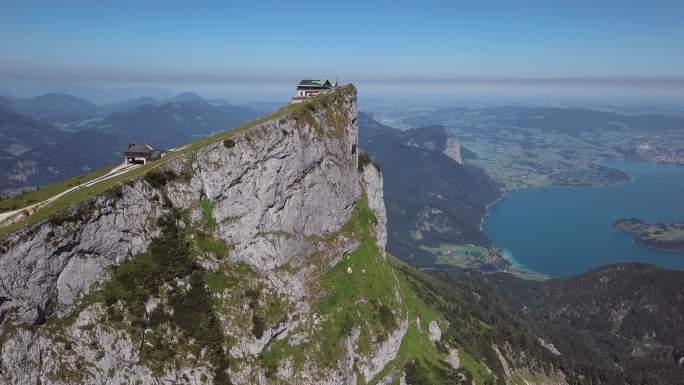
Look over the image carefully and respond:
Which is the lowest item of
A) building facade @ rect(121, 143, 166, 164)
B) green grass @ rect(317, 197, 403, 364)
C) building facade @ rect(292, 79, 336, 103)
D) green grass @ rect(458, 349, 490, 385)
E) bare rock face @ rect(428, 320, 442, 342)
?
green grass @ rect(458, 349, 490, 385)

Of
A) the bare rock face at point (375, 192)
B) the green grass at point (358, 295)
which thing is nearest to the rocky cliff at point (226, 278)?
the green grass at point (358, 295)

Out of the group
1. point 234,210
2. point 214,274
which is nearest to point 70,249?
point 214,274

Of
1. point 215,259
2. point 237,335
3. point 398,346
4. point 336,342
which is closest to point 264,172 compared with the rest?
point 215,259

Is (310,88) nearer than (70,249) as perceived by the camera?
No

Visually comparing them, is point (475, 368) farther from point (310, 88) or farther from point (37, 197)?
point (37, 197)

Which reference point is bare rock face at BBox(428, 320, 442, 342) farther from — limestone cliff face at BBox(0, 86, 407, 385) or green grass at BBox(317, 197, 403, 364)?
green grass at BBox(317, 197, 403, 364)

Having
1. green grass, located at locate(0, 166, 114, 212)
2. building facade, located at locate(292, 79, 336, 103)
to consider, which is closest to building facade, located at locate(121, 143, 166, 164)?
green grass, located at locate(0, 166, 114, 212)

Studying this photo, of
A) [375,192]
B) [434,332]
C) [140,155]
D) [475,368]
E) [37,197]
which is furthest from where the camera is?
[475,368]

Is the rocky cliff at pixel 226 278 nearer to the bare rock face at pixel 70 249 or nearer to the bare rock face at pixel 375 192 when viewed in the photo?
the bare rock face at pixel 70 249
